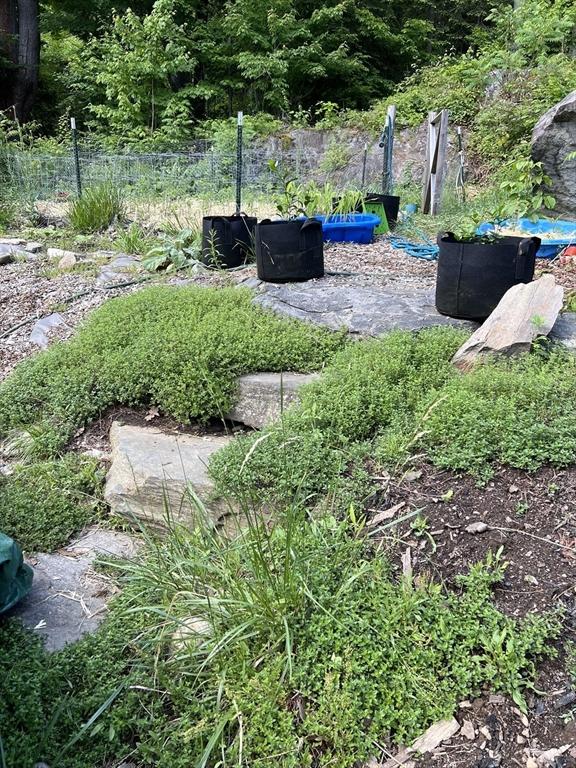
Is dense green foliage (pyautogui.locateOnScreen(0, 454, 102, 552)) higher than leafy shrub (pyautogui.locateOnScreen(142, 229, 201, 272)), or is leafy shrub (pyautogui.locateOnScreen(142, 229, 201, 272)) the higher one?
leafy shrub (pyautogui.locateOnScreen(142, 229, 201, 272))

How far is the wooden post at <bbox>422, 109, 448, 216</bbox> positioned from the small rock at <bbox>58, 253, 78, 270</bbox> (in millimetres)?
4694

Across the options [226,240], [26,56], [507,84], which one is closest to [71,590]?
[226,240]

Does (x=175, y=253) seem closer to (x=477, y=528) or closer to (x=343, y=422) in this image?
(x=343, y=422)

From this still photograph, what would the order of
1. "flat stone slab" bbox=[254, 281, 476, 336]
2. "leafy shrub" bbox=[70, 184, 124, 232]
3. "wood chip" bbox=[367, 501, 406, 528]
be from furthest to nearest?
1. "leafy shrub" bbox=[70, 184, 124, 232]
2. "flat stone slab" bbox=[254, 281, 476, 336]
3. "wood chip" bbox=[367, 501, 406, 528]

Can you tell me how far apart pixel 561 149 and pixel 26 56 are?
13442 mm

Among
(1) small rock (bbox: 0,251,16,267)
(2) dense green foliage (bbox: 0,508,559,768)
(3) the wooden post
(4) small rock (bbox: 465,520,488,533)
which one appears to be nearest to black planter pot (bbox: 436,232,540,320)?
(4) small rock (bbox: 465,520,488,533)

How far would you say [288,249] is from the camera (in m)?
4.44

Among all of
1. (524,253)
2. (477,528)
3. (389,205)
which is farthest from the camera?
(389,205)

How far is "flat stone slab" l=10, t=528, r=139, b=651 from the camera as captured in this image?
206cm

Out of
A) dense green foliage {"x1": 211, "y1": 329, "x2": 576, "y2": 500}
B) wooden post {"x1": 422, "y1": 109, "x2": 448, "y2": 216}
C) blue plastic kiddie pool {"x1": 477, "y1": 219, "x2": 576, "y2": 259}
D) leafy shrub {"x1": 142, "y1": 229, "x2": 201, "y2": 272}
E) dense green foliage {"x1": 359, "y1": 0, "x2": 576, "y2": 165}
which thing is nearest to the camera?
dense green foliage {"x1": 211, "y1": 329, "x2": 576, "y2": 500}

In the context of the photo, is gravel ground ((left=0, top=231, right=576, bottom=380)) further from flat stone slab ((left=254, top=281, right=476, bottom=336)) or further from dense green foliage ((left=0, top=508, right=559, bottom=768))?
dense green foliage ((left=0, top=508, right=559, bottom=768))

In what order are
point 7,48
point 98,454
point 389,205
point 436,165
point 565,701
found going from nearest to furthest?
1. point 565,701
2. point 98,454
3. point 389,205
4. point 436,165
5. point 7,48

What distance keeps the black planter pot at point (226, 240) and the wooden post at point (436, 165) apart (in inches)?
148

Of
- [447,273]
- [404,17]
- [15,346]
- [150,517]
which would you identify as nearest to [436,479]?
[150,517]
